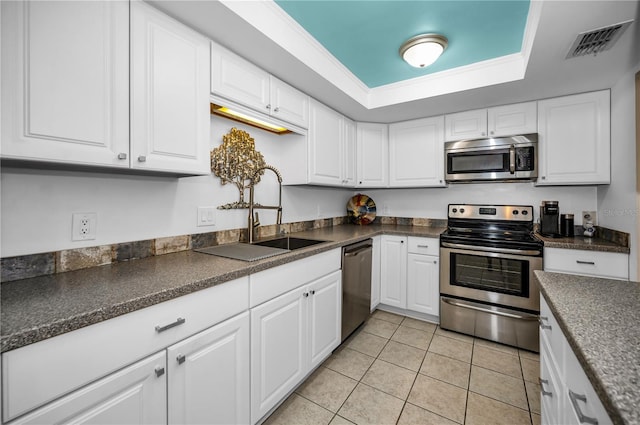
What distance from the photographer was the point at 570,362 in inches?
29.6

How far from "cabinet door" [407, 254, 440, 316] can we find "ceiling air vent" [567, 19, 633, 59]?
1.79 meters

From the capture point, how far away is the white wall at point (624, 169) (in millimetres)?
1849

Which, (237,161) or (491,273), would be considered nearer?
(237,161)

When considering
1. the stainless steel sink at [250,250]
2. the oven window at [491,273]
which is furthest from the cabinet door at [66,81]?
the oven window at [491,273]

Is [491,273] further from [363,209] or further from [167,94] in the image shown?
[167,94]

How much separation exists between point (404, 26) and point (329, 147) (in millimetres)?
1132

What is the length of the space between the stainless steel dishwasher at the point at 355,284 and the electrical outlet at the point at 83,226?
1550mm

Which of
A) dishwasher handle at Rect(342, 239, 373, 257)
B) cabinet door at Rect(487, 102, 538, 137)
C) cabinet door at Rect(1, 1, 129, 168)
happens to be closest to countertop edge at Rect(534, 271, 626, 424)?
dishwasher handle at Rect(342, 239, 373, 257)

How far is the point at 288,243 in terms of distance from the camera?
2.20 meters

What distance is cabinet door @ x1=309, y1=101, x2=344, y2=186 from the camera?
2379 millimetres

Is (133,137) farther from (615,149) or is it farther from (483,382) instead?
(615,149)

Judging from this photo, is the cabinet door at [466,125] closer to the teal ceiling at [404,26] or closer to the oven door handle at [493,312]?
the teal ceiling at [404,26]

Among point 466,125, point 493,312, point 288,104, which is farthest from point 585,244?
point 288,104

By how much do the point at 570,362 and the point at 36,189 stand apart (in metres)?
2.00
